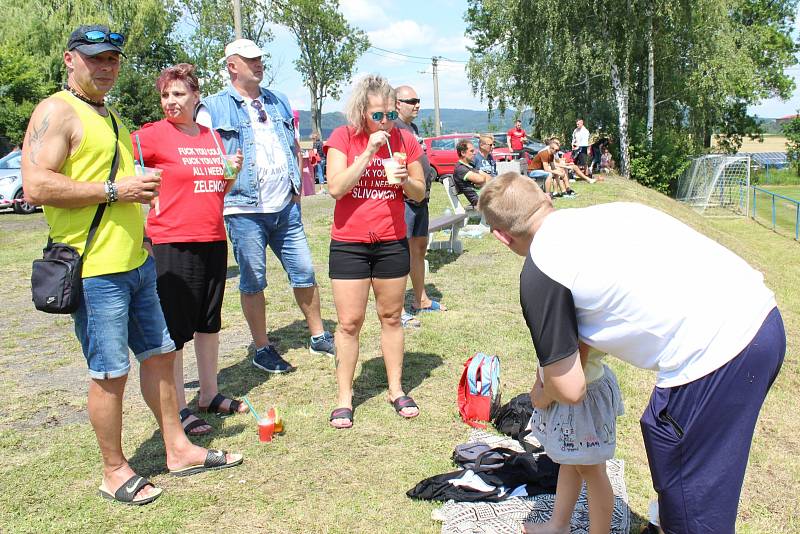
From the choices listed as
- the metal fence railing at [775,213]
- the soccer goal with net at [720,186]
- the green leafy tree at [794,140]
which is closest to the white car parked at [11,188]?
the metal fence railing at [775,213]

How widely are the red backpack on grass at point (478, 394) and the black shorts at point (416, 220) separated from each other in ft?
7.45

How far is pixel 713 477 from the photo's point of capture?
2.00 metres

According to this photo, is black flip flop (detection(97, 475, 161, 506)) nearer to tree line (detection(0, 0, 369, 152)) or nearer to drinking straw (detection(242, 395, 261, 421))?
drinking straw (detection(242, 395, 261, 421))

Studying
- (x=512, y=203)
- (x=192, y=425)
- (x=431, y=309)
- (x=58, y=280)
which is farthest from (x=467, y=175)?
(x=512, y=203)

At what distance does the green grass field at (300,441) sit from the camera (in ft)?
10.0

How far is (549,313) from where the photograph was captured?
197 cm

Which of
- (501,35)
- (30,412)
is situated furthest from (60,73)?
(30,412)

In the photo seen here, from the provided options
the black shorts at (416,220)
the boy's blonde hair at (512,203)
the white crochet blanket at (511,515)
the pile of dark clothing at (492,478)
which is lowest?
the white crochet blanket at (511,515)

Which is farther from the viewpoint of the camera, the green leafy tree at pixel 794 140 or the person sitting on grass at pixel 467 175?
the green leafy tree at pixel 794 140

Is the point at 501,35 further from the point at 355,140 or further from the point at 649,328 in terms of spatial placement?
the point at 649,328

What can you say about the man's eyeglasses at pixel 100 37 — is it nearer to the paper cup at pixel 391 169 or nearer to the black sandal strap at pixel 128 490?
the paper cup at pixel 391 169

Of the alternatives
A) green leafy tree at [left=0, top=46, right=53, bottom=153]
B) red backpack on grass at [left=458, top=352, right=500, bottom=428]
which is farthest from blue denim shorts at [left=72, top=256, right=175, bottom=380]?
green leafy tree at [left=0, top=46, right=53, bottom=153]

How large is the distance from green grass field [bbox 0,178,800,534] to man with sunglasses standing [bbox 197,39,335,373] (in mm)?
594

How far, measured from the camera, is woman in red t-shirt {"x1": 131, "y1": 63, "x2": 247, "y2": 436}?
11.8 feet
